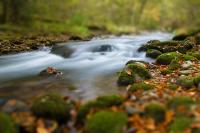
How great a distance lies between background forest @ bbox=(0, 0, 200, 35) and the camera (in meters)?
23.2

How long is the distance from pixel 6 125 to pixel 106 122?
1.46 meters

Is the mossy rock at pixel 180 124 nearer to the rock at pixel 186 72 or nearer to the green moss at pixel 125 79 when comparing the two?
the green moss at pixel 125 79

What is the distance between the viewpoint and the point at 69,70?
1070 centimetres

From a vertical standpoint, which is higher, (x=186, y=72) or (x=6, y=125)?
(x=186, y=72)

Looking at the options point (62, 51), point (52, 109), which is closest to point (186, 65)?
point (52, 109)

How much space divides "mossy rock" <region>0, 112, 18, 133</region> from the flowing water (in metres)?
1.86

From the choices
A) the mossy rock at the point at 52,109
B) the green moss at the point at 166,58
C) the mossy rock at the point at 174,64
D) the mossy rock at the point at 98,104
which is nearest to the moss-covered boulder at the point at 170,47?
the green moss at the point at 166,58

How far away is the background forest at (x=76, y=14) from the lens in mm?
23203

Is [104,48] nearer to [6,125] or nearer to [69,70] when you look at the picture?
[69,70]

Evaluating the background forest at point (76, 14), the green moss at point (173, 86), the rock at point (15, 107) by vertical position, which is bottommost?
the green moss at point (173, 86)

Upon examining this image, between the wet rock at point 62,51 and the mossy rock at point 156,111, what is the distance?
8.00m

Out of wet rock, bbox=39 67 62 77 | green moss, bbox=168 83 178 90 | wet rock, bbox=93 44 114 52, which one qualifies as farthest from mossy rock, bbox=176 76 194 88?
wet rock, bbox=93 44 114 52

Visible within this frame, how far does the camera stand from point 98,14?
1892 inches

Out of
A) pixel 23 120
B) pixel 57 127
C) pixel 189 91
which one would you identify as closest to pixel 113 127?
pixel 57 127
